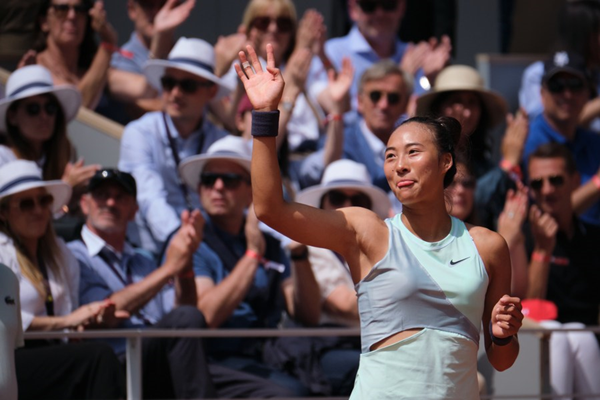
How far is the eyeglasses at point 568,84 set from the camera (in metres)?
7.66

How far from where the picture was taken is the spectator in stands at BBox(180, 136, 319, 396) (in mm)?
5781

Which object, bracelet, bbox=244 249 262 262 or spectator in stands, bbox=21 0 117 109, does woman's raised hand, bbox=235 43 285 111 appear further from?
spectator in stands, bbox=21 0 117 109

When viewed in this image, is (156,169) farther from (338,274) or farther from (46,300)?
(46,300)

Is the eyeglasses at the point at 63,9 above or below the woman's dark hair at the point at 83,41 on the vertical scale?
above

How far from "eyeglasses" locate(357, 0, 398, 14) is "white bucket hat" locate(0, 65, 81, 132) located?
245cm

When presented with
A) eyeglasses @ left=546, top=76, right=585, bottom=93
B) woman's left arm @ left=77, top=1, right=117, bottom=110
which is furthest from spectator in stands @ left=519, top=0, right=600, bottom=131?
woman's left arm @ left=77, top=1, right=117, bottom=110

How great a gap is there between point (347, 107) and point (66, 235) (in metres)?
2.21

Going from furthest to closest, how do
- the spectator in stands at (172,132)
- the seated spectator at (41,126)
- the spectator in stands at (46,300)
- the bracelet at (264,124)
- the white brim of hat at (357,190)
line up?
the spectator in stands at (172,132)
the white brim of hat at (357,190)
the seated spectator at (41,126)
the spectator in stands at (46,300)
the bracelet at (264,124)

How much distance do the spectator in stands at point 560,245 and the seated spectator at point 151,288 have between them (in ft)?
6.70

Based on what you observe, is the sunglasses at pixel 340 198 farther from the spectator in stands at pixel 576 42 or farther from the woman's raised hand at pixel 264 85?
the woman's raised hand at pixel 264 85

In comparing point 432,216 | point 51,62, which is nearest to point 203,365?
point 432,216

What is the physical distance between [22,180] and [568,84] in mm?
3971

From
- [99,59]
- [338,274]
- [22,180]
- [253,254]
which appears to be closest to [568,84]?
[338,274]

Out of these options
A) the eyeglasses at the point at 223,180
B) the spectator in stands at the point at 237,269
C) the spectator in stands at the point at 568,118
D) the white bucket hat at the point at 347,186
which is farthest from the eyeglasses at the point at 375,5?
the eyeglasses at the point at 223,180
